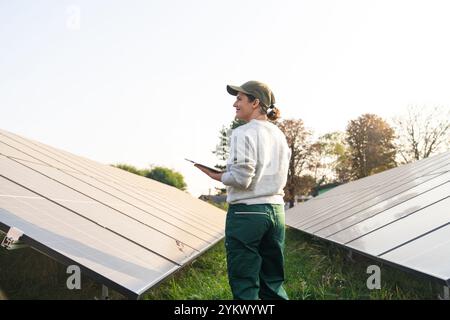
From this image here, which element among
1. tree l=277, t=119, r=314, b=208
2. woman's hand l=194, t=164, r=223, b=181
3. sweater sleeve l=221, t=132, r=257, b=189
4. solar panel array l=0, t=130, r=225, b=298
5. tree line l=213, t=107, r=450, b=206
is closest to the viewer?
solar panel array l=0, t=130, r=225, b=298

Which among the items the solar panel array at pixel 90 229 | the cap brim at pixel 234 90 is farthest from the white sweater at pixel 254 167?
the solar panel array at pixel 90 229

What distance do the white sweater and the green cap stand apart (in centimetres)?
20

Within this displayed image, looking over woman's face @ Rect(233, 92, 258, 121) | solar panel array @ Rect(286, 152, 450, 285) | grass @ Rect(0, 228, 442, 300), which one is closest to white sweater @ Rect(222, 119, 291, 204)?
woman's face @ Rect(233, 92, 258, 121)

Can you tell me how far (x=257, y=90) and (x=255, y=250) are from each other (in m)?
1.37

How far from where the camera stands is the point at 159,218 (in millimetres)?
6684

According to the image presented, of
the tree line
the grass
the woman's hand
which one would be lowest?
the grass

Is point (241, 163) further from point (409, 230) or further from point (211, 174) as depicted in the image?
point (409, 230)

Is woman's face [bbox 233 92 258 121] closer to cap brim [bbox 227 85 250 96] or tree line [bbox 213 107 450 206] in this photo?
cap brim [bbox 227 85 250 96]

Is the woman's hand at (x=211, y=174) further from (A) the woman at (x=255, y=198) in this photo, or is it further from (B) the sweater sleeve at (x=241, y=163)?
(B) the sweater sleeve at (x=241, y=163)

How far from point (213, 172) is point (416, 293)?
2.76m

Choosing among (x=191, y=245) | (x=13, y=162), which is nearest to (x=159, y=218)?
(x=191, y=245)

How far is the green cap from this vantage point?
11.6 feet

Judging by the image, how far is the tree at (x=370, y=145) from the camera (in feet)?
133
